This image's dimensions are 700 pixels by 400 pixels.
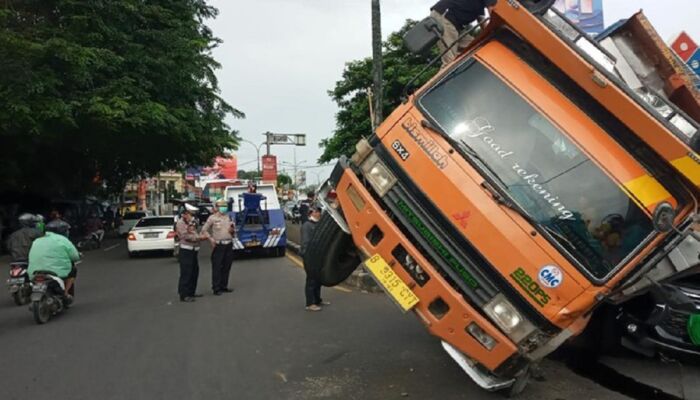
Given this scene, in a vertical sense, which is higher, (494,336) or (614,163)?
(614,163)

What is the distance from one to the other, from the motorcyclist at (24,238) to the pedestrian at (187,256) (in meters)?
2.09

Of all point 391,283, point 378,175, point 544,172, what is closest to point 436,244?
A: point 391,283

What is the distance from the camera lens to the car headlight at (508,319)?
13.1 feet

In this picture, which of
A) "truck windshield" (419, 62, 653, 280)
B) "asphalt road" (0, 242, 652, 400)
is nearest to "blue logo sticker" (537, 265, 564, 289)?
"truck windshield" (419, 62, 653, 280)

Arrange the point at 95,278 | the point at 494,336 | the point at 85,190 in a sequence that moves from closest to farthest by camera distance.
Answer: the point at 494,336 → the point at 95,278 → the point at 85,190

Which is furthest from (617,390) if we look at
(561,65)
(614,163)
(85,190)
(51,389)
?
(85,190)

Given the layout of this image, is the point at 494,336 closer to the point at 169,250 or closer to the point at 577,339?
the point at 577,339

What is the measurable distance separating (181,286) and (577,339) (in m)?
6.04

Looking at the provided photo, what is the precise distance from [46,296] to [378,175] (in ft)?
18.2

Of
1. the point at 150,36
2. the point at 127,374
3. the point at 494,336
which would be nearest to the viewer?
the point at 494,336

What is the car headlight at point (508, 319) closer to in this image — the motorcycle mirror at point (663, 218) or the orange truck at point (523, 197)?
the orange truck at point (523, 197)

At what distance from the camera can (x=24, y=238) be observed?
8961 millimetres

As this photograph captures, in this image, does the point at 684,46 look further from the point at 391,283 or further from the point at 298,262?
the point at 298,262

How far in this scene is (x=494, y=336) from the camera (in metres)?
4.02
